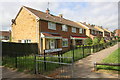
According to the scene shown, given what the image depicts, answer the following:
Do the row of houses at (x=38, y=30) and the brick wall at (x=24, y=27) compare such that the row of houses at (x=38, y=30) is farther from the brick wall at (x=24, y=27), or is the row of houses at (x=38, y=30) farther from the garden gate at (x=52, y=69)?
the garden gate at (x=52, y=69)

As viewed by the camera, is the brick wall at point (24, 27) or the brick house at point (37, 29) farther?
the brick wall at point (24, 27)

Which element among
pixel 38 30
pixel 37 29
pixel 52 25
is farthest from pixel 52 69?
pixel 52 25

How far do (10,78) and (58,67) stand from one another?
340 cm

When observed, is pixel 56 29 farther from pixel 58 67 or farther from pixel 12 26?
pixel 58 67

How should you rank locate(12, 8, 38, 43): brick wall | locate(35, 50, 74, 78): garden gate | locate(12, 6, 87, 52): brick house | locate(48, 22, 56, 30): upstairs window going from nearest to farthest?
locate(35, 50, 74, 78): garden gate
locate(12, 6, 87, 52): brick house
locate(12, 8, 38, 43): brick wall
locate(48, 22, 56, 30): upstairs window

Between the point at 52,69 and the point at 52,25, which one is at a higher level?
the point at 52,25

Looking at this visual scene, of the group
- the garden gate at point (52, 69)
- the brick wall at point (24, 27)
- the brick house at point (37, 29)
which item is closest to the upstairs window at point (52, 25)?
the brick house at point (37, 29)

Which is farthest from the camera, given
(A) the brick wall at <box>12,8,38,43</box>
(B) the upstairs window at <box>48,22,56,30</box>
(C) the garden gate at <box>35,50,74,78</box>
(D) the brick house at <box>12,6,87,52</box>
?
(B) the upstairs window at <box>48,22,56,30</box>

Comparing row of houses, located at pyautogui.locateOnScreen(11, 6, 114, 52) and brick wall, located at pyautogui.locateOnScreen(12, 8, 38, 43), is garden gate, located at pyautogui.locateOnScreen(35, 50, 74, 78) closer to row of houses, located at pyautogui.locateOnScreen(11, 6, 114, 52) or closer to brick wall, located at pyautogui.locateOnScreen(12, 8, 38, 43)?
row of houses, located at pyautogui.locateOnScreen(11, 6, 114, 52)

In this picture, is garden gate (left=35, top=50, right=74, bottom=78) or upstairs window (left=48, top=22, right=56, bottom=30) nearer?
garden gate (left=35, top=50, right=74, bottom=78)

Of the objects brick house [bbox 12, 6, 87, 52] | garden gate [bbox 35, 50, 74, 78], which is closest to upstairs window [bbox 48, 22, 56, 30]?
brick house [bbox 12, 6, 87, 52]

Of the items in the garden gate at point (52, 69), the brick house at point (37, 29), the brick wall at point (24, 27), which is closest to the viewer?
the garden gate at point (52, 69)

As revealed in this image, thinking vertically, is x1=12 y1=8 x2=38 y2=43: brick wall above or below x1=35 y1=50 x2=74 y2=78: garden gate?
above

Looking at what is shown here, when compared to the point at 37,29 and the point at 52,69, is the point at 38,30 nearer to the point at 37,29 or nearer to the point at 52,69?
the point at 37,29
